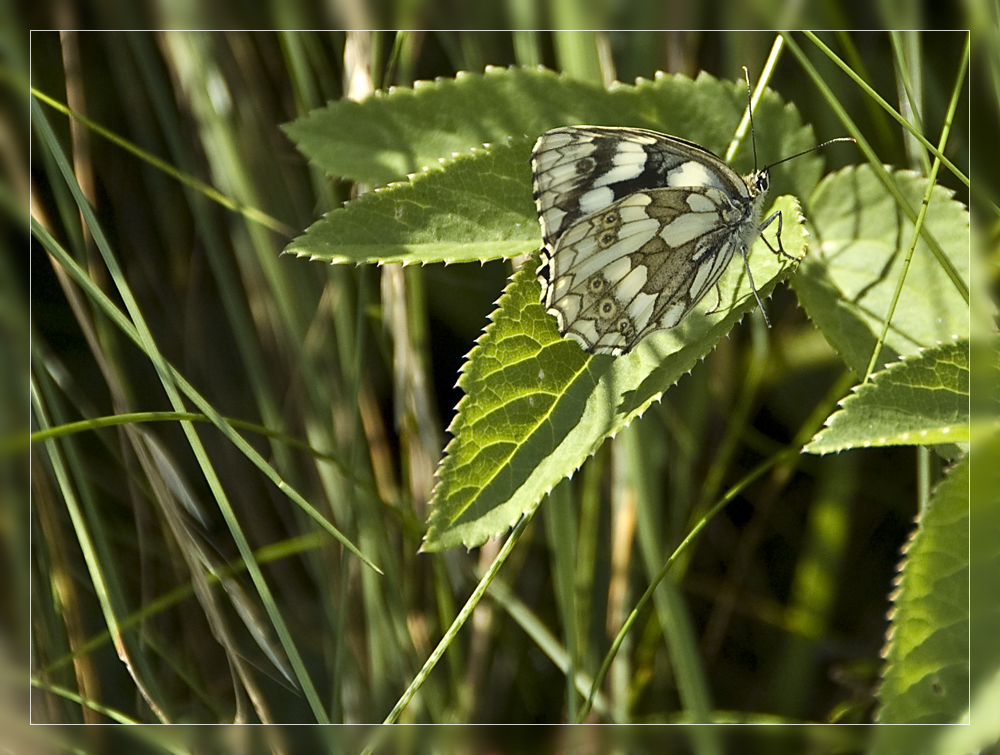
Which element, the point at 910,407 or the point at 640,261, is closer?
the point at 910,407

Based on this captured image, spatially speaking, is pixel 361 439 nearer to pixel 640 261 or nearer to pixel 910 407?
pixel 640 261

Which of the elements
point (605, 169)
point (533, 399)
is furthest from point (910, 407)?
point (605, 169)

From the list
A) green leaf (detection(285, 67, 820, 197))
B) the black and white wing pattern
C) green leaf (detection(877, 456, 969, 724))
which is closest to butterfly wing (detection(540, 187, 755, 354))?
the black and white wing pattern

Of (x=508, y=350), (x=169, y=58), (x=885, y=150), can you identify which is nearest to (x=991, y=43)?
(x=885, y=150)


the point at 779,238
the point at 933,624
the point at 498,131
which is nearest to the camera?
the point at 933,624

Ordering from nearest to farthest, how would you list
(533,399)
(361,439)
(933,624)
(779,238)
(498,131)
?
(933,624) < (533,399) < (779,238) < (498,131) < (361,439)

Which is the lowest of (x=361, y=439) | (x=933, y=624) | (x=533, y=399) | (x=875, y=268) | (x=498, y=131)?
(x=933, y=624)

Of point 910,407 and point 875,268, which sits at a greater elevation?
point 875,268
